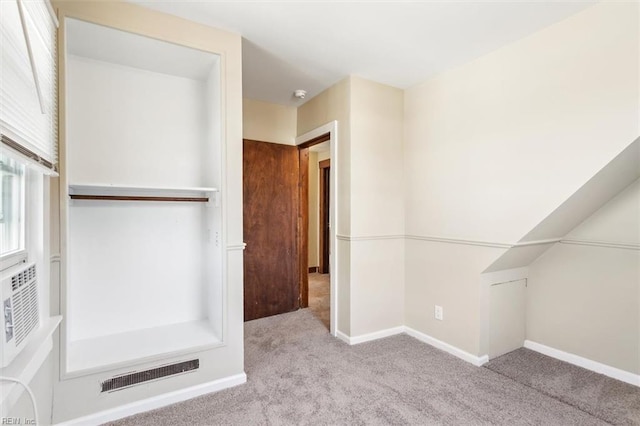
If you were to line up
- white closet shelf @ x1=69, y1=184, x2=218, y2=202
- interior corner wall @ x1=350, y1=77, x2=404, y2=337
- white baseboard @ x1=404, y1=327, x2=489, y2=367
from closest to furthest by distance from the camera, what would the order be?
white closet shelf @ x1=69, y1=184, x2=218, y2=202 → white baseboard @ x1=404, y1=327, x2=489, y2=367 → interior corner wall @ x1=350, y1=77, x2=404, y2=337

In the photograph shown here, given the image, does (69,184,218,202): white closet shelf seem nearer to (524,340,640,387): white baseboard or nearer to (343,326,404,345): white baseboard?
(343,326,404,345): white baseboard

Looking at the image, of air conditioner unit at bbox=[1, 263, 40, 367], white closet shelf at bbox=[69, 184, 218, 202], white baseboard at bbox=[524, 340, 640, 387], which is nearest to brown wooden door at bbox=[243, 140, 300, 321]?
white closet shelf at bbox=[69, 184, 218, 202]

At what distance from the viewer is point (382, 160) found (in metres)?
3.06

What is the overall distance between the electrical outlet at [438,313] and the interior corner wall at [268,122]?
242 centimetres

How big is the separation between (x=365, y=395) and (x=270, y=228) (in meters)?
2.06

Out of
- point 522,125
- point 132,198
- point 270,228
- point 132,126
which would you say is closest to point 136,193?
point 132,198

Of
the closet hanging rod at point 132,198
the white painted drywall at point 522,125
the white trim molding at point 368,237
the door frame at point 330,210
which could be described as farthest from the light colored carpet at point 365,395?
the closet hanging rod at point 132,198

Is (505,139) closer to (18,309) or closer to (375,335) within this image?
(375,335)

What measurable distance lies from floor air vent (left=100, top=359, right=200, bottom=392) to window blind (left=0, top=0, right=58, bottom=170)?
50.8 inches

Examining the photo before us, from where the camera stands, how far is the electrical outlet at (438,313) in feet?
9.21

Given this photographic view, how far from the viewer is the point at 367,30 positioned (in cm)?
216

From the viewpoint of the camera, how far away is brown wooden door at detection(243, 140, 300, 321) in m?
3.51

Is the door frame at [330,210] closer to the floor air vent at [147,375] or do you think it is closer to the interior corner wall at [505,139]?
the interior corner wall at [505,139]

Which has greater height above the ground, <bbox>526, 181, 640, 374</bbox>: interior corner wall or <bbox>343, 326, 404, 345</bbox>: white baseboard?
<bbox>526, 181, 640, 374</bbox>: interior corner wall
